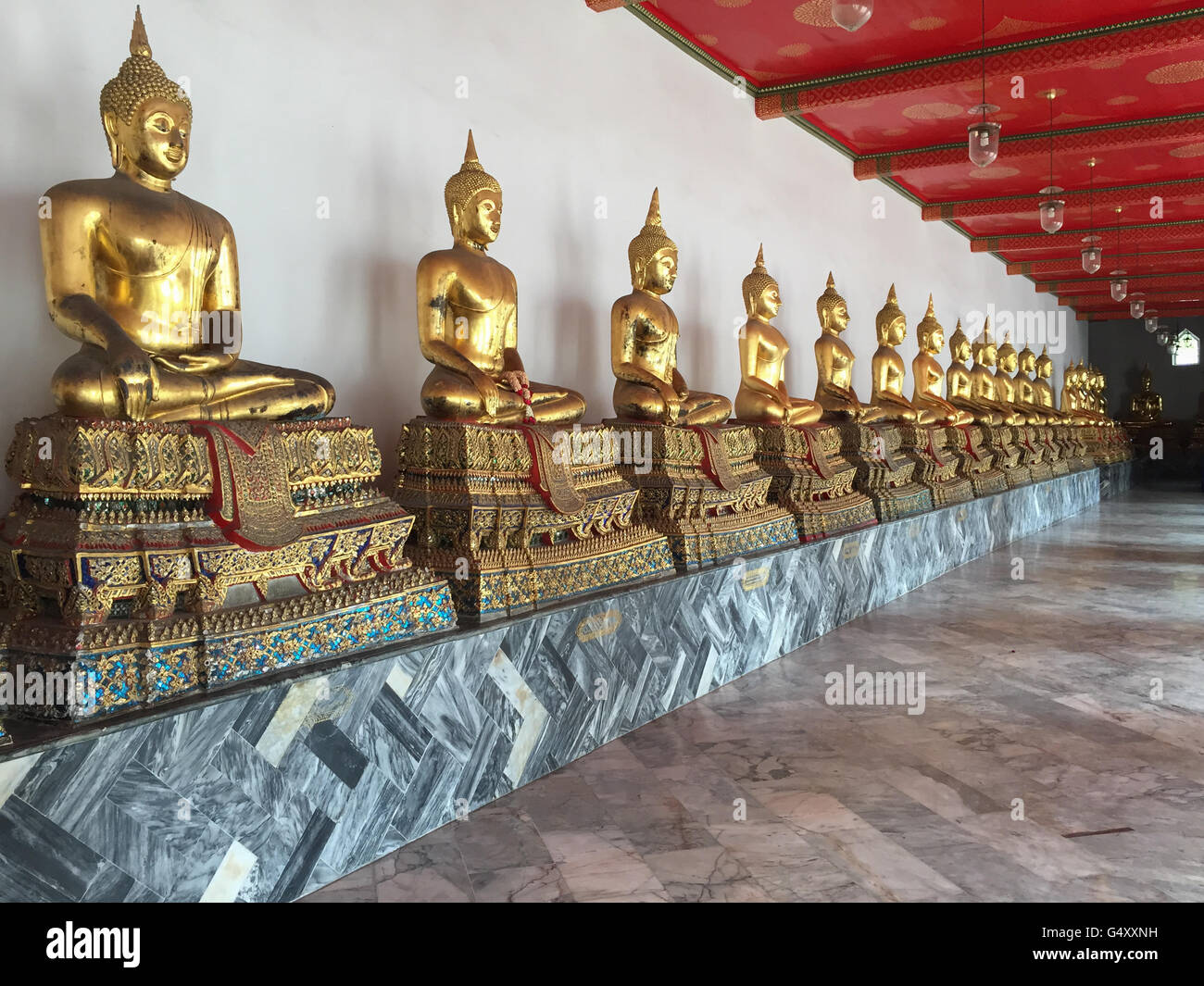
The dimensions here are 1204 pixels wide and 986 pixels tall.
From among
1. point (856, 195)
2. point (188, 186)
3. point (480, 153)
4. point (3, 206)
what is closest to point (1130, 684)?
point (480, 153)

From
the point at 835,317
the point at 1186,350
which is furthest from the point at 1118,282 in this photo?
the point at 1186,350

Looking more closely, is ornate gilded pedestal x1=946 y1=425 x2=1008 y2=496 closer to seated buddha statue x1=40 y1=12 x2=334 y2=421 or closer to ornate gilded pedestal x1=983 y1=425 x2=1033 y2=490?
ornate gilded pedestal x1=983 y1=425 x2=1033 y2=490

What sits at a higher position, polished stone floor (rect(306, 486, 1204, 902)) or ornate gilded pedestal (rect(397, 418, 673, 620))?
ornate gilded pedestal (rect(397, 418, 673, 620))

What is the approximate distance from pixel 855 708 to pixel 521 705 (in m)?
1.47

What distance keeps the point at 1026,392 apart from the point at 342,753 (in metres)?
12.2

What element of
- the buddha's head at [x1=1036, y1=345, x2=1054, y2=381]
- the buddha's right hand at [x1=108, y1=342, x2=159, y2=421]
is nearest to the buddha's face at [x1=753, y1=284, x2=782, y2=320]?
the buddha's right hand at [x1=108, y1=342, x2=159, y2=421]

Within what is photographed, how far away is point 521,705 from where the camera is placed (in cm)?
292

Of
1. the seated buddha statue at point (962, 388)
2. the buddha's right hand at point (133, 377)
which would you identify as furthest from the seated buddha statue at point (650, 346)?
the seated buddha statue at point (962, 388)

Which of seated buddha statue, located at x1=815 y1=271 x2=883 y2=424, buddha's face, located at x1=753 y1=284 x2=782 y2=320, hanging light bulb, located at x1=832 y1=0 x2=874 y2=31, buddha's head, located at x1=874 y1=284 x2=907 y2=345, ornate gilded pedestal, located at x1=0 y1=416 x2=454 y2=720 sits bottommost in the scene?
Answer: ornate gilded pedestal, located at x1=0 y1=416 x2=454 y2=720

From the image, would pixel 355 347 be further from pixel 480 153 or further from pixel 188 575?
pixel 188 575

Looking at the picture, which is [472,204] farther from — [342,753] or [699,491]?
[342,753]

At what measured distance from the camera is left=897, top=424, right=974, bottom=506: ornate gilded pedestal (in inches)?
275

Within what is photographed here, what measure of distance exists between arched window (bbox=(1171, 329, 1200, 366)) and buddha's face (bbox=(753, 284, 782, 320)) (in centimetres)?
1797

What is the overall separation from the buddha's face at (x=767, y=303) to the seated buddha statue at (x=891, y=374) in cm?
199
